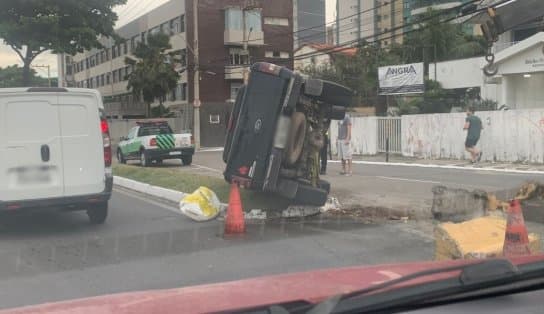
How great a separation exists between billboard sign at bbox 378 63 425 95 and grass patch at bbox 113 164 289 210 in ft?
48.0

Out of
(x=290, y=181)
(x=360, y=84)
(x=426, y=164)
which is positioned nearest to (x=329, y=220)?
(x=290, y=181)

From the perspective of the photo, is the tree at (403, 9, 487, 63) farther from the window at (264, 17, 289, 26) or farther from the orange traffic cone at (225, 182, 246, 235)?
the orange traffic cone at (225, 182, 246, 235)

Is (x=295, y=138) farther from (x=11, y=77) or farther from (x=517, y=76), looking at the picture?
(x=11, y=77)

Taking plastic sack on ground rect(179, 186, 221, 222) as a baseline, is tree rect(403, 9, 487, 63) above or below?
above

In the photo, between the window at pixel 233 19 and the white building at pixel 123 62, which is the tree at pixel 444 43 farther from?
the white building at pixel 123 62

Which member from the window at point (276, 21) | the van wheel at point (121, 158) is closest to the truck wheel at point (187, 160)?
the van wheel at point (121, 158)

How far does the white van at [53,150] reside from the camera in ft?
28.3

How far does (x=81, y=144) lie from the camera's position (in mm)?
9078

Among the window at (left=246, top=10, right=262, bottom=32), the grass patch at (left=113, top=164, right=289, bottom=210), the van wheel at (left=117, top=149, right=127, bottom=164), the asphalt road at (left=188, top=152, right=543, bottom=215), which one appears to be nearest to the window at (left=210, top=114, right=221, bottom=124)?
the window at (left=246, top=10, right=262, bottom=32)

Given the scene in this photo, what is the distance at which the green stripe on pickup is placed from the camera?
75.5ft

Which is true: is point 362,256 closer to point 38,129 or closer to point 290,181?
point 290,181

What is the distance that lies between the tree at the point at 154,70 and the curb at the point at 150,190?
28.2m

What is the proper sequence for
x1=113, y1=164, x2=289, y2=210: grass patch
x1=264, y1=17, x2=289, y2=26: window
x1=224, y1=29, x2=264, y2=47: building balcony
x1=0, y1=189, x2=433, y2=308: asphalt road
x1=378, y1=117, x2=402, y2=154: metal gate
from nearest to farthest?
x1=0, y1=189, x2=433, y2=308: asphalt road < x1=113, y1=164, x2=289, y2=210: grass patch < x1=378, y1=117, x2=402, y2=154: metal gate < x1=224, y1=29, x2=264, y2=47: building balcony < x1=264, y1=17, x2=289, y2=26: window

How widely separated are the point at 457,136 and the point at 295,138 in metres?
12.4
